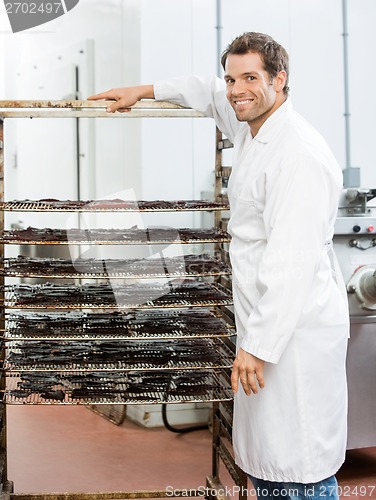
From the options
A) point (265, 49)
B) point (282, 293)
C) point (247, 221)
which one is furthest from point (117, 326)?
point (265, 49)

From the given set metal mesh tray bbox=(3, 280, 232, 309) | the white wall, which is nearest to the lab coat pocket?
metal mesh tray bbox=(3, 280, 232, 309)

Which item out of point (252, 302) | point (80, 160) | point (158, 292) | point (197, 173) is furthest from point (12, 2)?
point (252, 302)

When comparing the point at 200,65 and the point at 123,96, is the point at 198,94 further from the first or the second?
the point at 200,65

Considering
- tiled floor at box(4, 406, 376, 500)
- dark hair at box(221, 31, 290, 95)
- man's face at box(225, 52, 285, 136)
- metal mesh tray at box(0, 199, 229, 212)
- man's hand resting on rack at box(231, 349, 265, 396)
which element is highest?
A: dark hair at box(221, 31, 290, 95)

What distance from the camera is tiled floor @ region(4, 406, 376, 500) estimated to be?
3.60m

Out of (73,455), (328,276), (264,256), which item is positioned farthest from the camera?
(73,455)

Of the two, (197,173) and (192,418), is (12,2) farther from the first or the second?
(192,418)

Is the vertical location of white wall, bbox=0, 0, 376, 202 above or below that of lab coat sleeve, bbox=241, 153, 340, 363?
above

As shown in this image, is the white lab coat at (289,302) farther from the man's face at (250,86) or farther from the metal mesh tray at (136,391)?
the metal mesh tray at (136,391)

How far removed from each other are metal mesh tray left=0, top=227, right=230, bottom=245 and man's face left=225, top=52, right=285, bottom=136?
2.82ft

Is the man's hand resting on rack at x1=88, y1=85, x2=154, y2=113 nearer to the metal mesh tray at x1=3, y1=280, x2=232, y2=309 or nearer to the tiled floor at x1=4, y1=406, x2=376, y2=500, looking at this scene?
the metal mesh tray at x1=3, y1=280, x2=232, y2=309

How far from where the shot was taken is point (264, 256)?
2.01m

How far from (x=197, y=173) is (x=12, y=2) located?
2.12 metres

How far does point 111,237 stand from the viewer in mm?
3002
